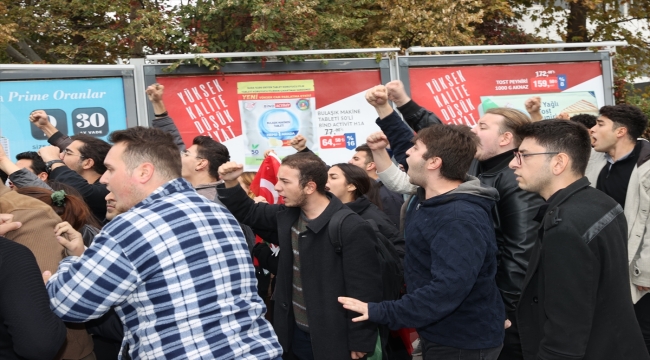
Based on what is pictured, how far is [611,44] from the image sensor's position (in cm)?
941

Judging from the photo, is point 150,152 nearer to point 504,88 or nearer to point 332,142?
point 332,142

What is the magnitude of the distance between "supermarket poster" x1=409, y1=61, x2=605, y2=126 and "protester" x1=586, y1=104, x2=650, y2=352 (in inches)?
92.9

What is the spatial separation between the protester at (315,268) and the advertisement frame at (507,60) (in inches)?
169

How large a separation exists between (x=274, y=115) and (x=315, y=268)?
13.7ft

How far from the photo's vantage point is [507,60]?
9258mm

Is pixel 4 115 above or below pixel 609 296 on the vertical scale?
above

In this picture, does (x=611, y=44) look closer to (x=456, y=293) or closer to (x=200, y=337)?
(x=456, y=293)

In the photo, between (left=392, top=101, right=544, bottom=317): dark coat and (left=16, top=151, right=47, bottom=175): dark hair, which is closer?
(left=392, top=101, right=544, bottom=317): dark coat

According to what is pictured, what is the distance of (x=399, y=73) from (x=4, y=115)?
4552mm

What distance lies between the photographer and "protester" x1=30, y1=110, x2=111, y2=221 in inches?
215

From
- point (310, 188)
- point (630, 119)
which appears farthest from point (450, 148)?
point (630, 119)

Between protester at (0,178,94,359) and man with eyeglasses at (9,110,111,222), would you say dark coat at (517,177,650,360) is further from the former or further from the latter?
man with eyeglasses at (9,110,111,222)

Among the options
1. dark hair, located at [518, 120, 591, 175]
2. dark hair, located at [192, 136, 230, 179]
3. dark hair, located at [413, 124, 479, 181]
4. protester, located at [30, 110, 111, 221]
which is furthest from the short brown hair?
protester, located at [30, 110, 111, 221]

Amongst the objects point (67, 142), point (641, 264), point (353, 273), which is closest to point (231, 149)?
point (67, 142)
